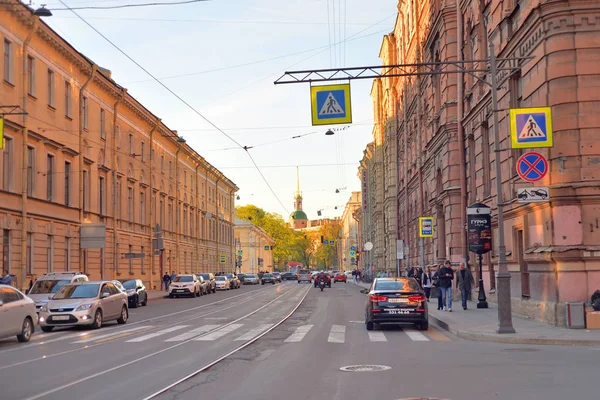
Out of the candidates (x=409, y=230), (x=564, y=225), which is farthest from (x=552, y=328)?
(x=409, y=230)

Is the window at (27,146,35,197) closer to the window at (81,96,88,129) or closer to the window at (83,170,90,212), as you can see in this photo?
the window at (83,170,90,212)

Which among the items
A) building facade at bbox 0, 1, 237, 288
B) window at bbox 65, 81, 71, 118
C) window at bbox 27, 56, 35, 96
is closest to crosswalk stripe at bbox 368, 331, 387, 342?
building facade at bbox 0, 1, 237, 288

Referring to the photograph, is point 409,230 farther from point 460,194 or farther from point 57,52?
point 57,52

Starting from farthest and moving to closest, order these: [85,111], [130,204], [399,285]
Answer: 1. [130,204]
2. [85,111]
3. [399,285]

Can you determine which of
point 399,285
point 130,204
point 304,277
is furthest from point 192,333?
point 304,277

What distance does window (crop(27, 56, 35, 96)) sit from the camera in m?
34.9

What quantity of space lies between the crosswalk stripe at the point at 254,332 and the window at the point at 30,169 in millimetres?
16931

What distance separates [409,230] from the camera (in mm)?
52531

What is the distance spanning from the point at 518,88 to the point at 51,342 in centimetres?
1516

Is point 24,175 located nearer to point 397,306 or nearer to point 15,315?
point 15,315

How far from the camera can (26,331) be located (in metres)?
19.1

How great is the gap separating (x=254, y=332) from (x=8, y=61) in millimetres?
19601

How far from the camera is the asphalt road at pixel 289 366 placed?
1016 centimetres

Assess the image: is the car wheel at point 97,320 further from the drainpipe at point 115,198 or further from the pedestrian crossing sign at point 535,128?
the drainpipe at point 115,198
